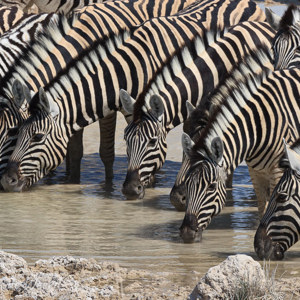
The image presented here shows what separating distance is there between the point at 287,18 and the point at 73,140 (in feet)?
9.51

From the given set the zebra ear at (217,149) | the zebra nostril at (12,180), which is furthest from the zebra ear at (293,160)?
the zebra nostril at (12,180)

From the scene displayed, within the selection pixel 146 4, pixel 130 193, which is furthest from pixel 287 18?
pixel 130 193

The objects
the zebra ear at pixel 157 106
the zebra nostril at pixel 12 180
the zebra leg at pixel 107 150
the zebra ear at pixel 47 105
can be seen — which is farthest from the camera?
the zebra leg at pixel 107 150

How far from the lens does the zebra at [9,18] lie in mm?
13031

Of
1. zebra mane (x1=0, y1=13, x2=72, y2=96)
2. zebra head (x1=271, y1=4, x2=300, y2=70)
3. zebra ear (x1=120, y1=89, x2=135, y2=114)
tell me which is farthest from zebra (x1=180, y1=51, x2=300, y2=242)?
zebra mane (x1=0, y1=13, x2=72, y2=96)

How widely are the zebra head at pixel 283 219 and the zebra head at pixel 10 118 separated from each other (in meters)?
4.30

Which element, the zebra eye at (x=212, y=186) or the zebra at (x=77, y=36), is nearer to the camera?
the zebra eye at (x=212, y=186)

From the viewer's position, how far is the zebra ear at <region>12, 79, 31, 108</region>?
10.6 meters

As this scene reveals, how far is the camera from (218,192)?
814 cm

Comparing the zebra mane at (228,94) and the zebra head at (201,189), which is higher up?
the zebra mane at (228,94)

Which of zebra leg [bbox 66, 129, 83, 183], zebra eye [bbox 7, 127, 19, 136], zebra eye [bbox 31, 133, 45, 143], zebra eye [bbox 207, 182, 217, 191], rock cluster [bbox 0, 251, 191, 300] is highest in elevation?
zebra eye [bbox 207, 182, 217, 191]

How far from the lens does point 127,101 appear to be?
10.2m

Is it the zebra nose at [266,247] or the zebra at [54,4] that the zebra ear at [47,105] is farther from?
the zebra at [54,4]

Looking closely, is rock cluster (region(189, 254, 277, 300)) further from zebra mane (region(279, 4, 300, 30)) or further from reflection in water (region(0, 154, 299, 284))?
zebra mane (region(279, 4, 300, 30))
